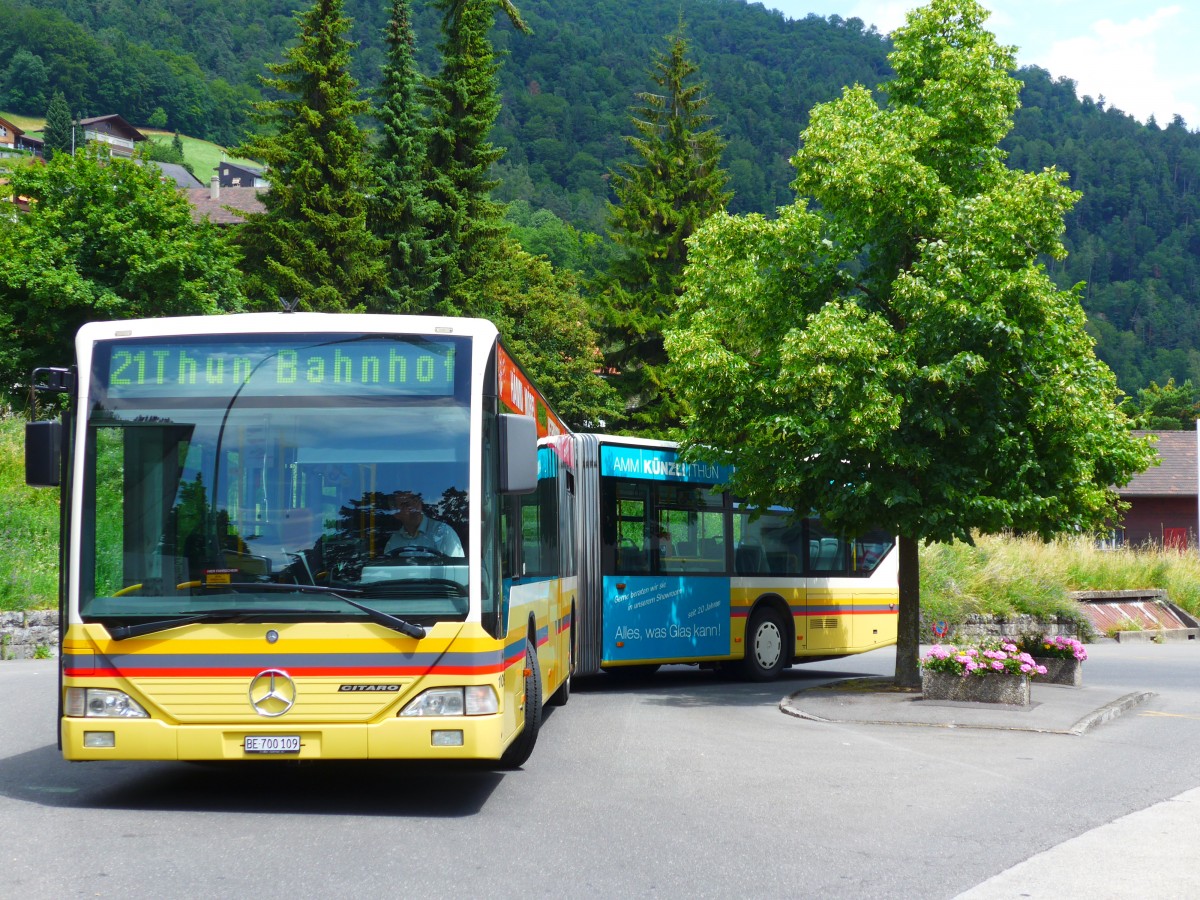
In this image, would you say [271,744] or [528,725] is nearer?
[271,744]

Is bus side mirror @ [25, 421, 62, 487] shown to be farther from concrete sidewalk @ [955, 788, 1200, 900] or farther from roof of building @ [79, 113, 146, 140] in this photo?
roof of building @ [79, 113, 146, 140]

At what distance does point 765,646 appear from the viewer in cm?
1855

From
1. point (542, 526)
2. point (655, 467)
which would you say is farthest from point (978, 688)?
point (542, 526)

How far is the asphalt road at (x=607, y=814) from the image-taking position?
6.50 metres

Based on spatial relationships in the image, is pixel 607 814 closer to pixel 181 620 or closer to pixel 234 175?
pixel 181 620

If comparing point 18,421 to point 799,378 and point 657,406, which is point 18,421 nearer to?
point 799,378

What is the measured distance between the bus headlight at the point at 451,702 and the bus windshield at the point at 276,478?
43cm

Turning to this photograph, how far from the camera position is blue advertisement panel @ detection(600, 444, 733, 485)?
16.5 metres

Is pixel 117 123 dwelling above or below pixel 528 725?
above

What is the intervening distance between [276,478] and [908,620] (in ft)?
34.5

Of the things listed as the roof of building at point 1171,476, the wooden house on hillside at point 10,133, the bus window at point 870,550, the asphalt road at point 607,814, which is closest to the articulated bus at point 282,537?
the asphalt road at point 607,814

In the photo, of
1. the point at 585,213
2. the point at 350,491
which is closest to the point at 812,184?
the point at 350,491

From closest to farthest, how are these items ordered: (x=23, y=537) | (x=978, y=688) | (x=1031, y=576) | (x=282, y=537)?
(x=282, y=537) < (x=978, y=688) < (x=23, y=537) < (x=1031, y=576)

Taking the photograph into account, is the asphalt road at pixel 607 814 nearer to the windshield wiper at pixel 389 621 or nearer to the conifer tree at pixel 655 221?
the windshield wiper at pixel 389 621
